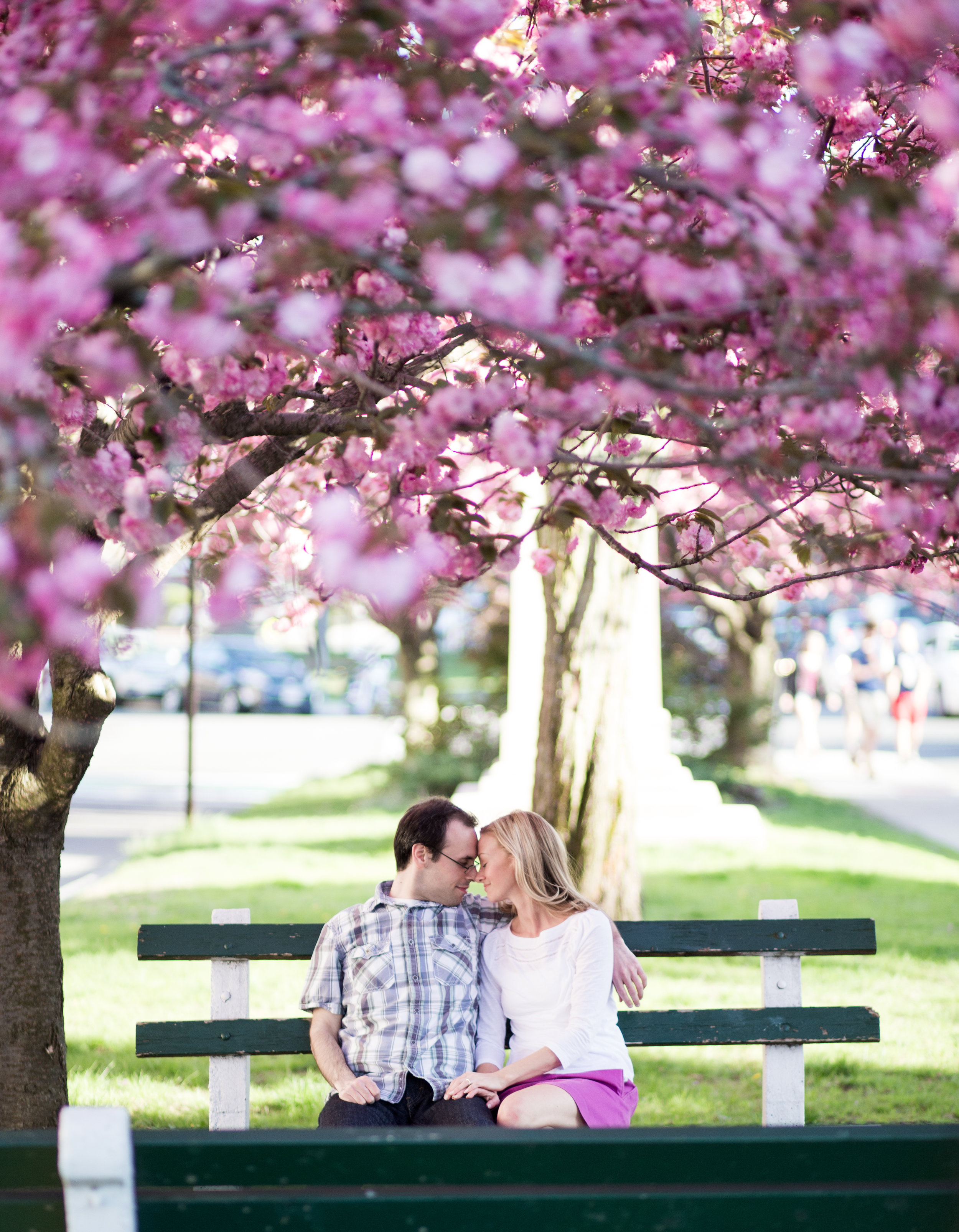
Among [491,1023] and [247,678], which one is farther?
[247,678]

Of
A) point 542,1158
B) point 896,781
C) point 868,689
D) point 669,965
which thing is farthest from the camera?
point 896,781

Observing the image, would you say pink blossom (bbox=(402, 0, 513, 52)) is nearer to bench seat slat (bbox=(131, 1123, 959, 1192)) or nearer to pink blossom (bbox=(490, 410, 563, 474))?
pink blossom (bbox=(490, 410, 563, 474))

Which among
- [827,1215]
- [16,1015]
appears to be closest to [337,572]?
[827,1215]

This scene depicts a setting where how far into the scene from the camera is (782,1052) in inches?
A: 147

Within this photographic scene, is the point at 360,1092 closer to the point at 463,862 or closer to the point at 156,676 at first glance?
the point at 463,862

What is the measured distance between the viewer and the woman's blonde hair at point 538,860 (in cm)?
344

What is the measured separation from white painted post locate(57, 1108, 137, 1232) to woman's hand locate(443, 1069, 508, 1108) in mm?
1632

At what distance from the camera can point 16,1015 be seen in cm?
365

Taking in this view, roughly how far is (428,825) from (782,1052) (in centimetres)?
121

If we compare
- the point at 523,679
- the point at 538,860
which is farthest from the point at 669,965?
the point at 538,860

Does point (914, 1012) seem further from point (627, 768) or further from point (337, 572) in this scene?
point (337, 572)

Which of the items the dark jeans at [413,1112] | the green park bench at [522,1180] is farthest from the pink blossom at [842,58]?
the dark jeans at [413,1112]

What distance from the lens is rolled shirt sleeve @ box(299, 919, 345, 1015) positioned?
351cm

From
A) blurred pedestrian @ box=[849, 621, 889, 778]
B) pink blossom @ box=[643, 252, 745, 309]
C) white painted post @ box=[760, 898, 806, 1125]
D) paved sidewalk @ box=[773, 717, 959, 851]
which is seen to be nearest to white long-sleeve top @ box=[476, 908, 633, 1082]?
white painted post @ box=[760, 898, 806, 1125]
